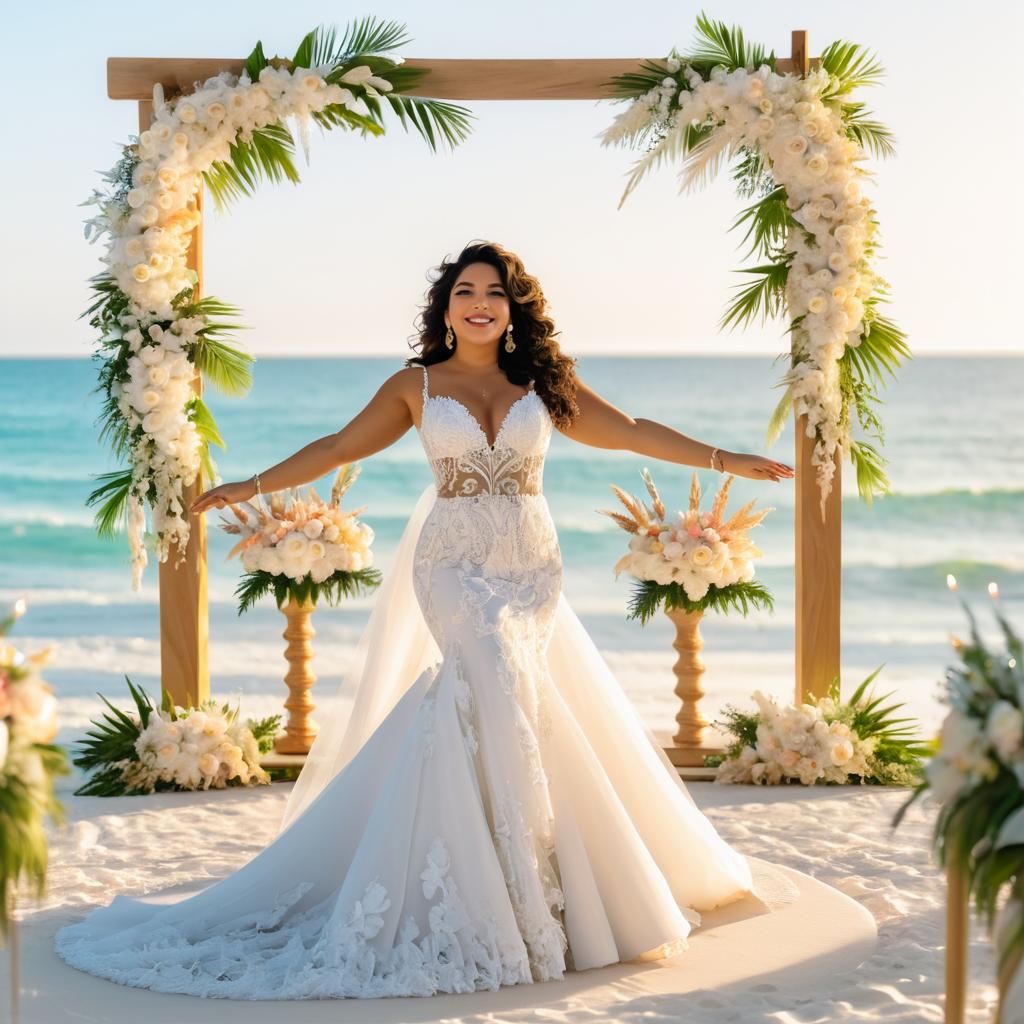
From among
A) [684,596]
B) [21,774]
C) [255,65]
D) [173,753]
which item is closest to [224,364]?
[255,65]

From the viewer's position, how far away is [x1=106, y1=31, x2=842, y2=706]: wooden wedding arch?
7.78 metres

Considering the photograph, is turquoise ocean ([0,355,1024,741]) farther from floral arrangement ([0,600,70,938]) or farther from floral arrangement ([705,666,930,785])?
floral arrangement ([0,600,70,938])

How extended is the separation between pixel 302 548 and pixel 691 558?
2119 mm

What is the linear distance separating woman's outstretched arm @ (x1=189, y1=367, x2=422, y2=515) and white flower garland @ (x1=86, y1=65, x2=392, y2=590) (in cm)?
178

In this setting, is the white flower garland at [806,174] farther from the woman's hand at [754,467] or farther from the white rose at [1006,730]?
the white rose at [1006,730]

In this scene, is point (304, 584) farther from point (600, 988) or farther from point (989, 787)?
point (989, 787)

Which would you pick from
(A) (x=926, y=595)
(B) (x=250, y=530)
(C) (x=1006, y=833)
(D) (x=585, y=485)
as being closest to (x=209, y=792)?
(B) (x=250, y=530)

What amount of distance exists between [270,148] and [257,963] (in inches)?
175

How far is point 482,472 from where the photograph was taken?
5.76 m

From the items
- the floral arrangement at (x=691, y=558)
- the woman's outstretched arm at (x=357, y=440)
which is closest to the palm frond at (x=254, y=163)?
the woman's outstretched arm at (x=357, y=440)

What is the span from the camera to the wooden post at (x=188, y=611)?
8.01 metres

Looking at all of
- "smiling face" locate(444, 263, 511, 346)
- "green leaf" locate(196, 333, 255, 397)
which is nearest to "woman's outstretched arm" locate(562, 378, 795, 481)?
"smiling face" locate(444, 263, 511, 346)

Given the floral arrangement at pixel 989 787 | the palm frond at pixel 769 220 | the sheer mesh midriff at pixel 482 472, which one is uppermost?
the palm frond at pixel 769 220

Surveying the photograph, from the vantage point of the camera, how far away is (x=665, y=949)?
5.28 m
